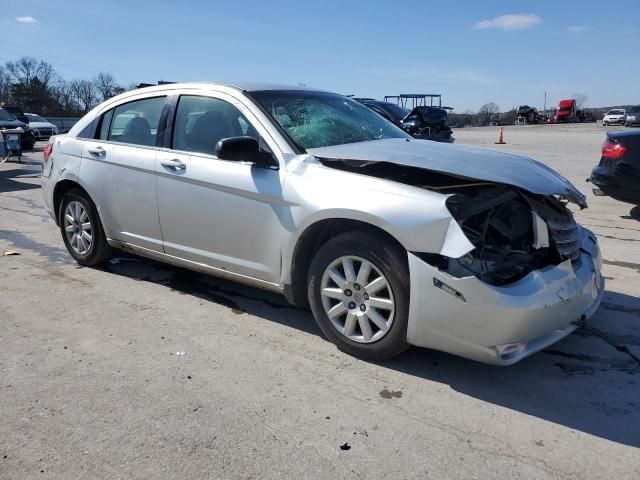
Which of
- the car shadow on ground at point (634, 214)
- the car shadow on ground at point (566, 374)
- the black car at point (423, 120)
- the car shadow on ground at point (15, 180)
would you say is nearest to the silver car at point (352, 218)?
the car shadow on ground at point (566, 374)

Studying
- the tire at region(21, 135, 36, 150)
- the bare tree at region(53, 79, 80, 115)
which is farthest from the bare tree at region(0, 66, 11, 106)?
the tire at region(21, 135, 36, 150)

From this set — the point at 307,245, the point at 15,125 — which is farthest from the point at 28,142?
the point at 307,245

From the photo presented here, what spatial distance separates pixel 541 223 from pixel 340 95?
2364mm

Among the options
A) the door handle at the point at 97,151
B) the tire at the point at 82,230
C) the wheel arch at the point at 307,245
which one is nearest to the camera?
the wheel arch at the point at 307,245

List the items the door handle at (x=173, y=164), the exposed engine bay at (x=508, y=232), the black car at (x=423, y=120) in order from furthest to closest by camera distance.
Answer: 1. the black car at (x=423, y=120)
2. the door handle at (x=173, y=164)
3. the exposed engine bay at (x=508, y=232)

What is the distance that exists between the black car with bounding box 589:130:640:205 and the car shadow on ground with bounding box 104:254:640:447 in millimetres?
3505

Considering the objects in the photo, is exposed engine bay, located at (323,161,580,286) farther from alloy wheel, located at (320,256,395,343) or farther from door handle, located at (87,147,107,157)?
door handle, located at (87,147,107,157)

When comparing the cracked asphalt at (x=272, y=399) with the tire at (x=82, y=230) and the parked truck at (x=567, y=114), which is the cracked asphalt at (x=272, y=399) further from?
the parked truck at (x=567, y=114)

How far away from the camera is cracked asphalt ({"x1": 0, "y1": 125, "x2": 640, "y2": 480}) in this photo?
2.49m

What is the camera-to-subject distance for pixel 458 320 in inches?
117

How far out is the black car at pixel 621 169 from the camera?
24.0 feet

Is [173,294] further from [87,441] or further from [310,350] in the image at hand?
[87,441]

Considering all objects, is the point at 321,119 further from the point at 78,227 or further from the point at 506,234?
the point at 78,227

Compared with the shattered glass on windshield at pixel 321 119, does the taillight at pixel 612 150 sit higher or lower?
lower
